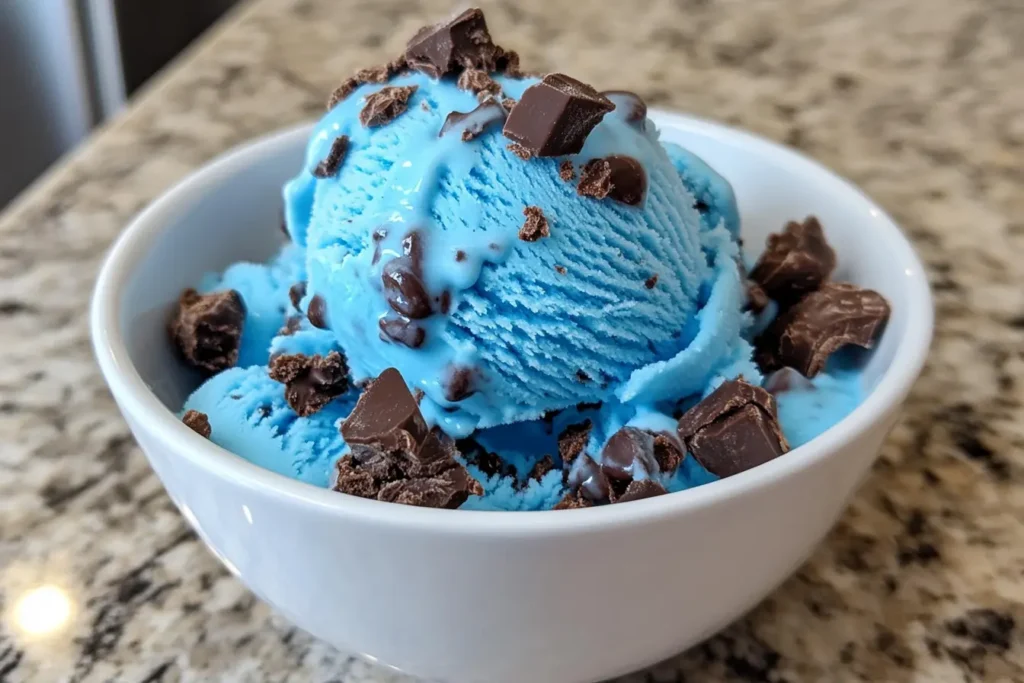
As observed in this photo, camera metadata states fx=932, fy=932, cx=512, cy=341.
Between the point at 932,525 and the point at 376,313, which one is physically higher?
the point at 376,313

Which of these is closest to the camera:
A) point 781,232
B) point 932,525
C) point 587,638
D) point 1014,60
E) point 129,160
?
point 587,638

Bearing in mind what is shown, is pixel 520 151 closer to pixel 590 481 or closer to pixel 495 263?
pixel 495 263

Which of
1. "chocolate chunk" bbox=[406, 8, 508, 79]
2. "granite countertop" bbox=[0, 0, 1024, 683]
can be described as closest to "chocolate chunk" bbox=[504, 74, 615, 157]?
"chocolate chunk" bbox=[406, 8, 508, 79]

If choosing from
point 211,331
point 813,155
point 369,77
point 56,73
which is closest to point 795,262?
point 369,77

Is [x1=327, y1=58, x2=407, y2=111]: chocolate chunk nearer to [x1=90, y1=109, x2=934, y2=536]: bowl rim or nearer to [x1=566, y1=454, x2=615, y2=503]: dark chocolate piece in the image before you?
[x1=90, y1=109, x2=934, y2=536]: bowl rim

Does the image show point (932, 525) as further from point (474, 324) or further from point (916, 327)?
point (474, 324)

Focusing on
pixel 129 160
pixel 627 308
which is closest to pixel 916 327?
pixel 627 308
